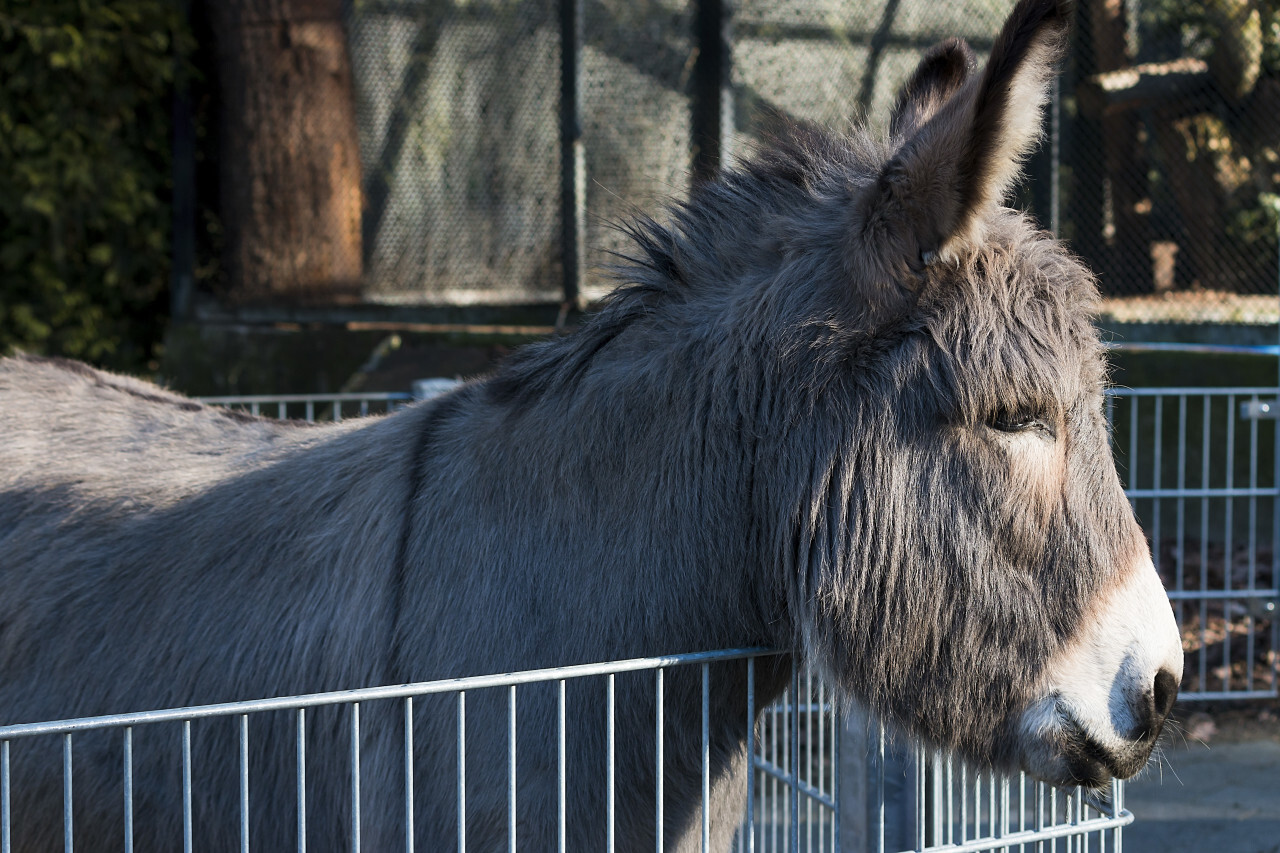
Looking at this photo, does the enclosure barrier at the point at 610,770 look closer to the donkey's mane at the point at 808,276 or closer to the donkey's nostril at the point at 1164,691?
the donkey's nostril at the point at 1164,691

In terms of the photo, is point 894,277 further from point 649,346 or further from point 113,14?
point 113,14

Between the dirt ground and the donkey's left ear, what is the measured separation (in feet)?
7.69

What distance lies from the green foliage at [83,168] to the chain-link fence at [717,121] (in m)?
1.53

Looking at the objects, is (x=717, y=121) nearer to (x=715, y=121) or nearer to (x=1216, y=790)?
(x=715, y=121)

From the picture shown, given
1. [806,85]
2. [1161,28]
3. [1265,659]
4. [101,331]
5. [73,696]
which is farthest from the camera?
[101,331]

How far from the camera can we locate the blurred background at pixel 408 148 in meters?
6.64

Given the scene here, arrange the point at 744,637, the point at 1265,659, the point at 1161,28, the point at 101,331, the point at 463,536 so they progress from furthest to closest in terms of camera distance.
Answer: the point at 101,331 < the point at 1161,28 < the point at 1265,659 < the point at 463,536 < the point at 744,637

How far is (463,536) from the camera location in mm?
2092

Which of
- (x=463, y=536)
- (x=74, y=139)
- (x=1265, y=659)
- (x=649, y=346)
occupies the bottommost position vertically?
(x=1265, y=659)

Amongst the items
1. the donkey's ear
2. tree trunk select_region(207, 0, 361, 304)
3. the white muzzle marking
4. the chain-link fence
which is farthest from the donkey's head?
tree trunk select_region(207, 0, 361, 304)

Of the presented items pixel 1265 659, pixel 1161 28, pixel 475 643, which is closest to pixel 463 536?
pixel 475 643

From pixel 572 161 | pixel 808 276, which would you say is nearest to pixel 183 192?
pixel 572 161

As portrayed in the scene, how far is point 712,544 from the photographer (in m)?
1.86

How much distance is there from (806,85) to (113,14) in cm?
457
